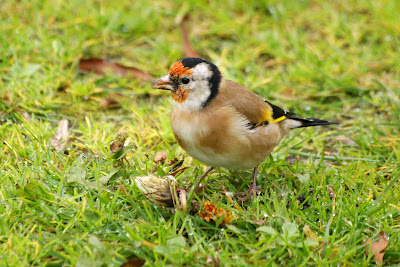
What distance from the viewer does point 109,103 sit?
527 cm

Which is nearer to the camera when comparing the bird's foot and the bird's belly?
the bird's belly

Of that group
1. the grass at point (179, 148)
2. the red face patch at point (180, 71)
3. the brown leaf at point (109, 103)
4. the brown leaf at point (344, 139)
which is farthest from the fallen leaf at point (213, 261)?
the brown leaf at point (109, 103)

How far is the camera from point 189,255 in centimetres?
310

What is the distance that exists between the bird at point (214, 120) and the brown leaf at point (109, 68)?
1.94 metres

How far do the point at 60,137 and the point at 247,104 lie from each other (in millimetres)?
1729

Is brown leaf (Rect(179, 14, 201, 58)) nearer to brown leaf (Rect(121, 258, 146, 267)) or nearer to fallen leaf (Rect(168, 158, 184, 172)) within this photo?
fallen leaf (Rect(168, 158, 184, 172))

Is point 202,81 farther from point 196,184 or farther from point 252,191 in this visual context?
point 252,191

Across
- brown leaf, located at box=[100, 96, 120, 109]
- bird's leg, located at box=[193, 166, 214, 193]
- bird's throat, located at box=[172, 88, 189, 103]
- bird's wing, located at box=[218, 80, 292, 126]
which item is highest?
bird's throat, located at box=[172, 88, 189, 103]

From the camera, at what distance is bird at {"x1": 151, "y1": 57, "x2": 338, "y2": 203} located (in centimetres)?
367

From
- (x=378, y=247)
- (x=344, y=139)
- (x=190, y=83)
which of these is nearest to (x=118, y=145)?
(x=190, y=83)

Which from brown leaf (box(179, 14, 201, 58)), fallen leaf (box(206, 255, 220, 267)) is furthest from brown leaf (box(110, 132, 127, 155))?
brown leaf (box(179, 14, 201, 58))

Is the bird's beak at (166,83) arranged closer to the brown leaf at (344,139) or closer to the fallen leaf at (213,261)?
the fallen leaf at (213,261)

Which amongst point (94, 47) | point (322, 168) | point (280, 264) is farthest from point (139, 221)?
point (94, 47)

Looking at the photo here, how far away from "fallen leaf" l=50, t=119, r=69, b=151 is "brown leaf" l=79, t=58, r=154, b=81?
3.73ft
